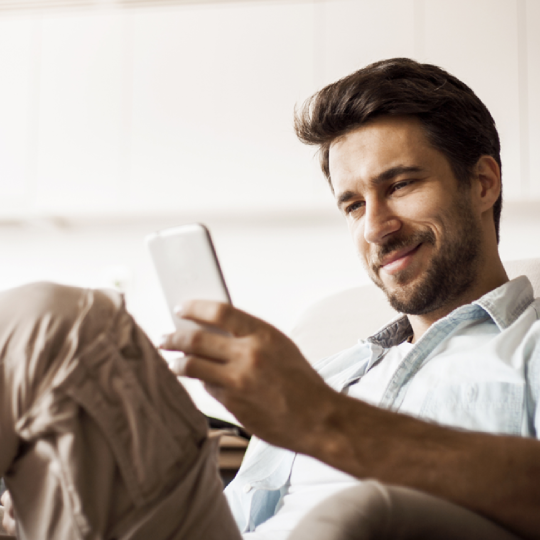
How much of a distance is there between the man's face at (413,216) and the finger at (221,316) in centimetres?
66

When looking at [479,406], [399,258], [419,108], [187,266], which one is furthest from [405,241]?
[187,266]

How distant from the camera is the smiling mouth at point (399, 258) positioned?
1.15 m

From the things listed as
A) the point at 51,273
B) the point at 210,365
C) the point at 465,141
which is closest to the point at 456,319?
the point at 465,141

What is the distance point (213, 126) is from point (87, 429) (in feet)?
6.70

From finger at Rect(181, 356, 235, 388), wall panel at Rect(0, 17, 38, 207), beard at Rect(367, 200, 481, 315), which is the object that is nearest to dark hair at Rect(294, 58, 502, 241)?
beard at Rect(367, 200, 481, 315)

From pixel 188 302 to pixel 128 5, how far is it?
2382 mm

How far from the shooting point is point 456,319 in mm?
1024

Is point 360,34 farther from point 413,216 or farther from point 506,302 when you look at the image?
point 506,302

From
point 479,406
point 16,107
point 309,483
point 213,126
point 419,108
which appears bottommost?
point 309,483

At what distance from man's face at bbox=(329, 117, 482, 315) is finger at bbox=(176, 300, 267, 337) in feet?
2.15

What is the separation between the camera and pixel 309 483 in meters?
0.95

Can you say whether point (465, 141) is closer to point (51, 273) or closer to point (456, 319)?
point (456, 319)

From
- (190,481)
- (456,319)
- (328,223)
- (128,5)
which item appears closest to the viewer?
(190,481)

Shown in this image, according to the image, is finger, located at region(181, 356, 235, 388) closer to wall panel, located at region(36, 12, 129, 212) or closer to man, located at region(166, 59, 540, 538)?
man, located at region(166, 59, 540, 538)
